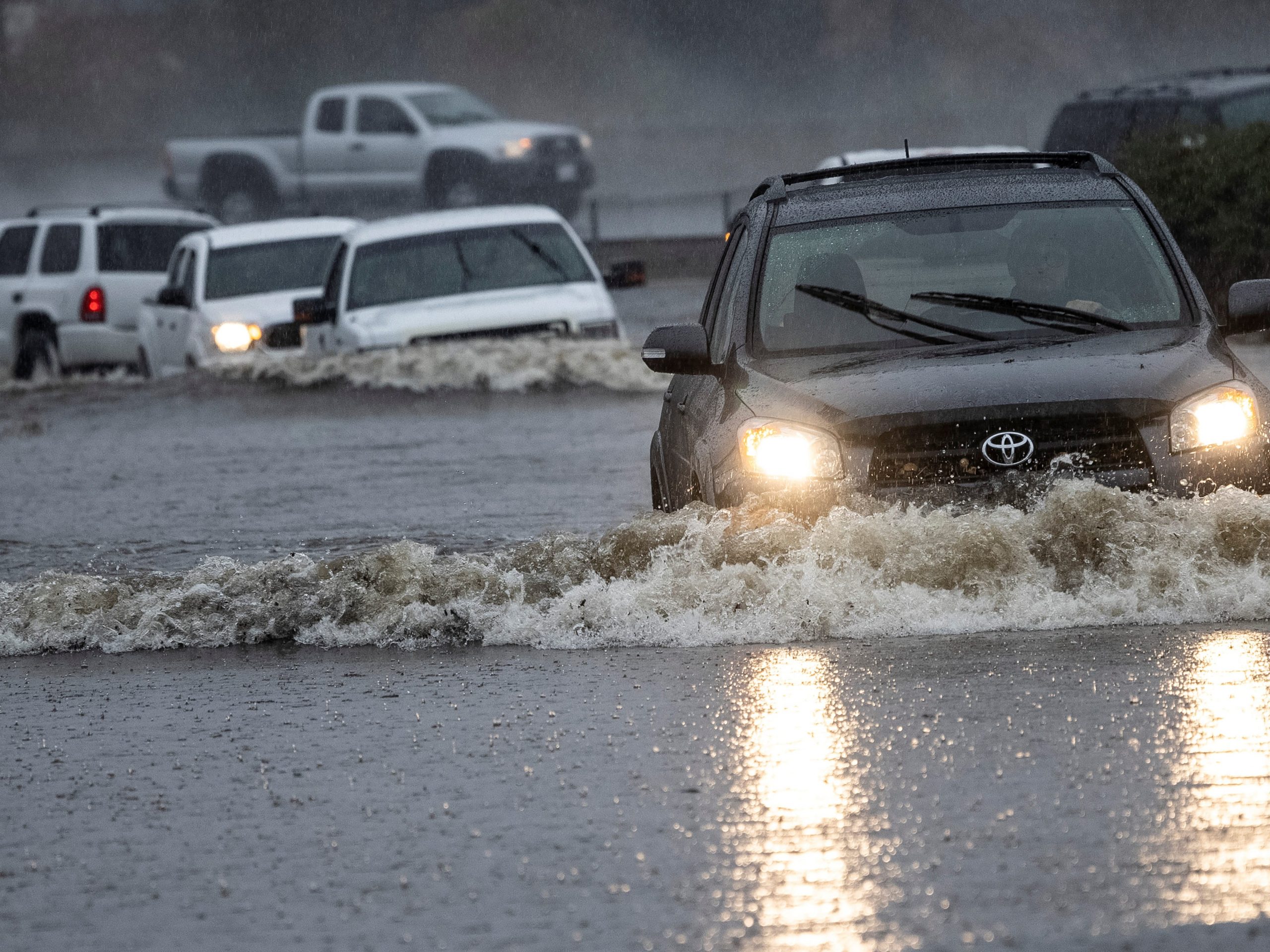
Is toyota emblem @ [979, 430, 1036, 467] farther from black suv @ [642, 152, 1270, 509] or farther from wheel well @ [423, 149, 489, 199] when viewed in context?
wheel well @ [423, 149, 489, 199]

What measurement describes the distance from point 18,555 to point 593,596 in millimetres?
4406

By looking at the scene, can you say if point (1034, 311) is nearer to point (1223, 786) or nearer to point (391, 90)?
point (1223, 786)

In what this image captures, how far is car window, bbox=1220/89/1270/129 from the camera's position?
27250mm

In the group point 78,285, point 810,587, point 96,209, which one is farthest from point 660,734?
point 96,209

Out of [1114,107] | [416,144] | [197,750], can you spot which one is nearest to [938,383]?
[197,750]

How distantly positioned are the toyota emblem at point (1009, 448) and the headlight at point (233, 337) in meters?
14.1

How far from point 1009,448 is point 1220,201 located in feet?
55.5

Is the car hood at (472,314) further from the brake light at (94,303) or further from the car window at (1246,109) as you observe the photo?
the car window at (1246,109)

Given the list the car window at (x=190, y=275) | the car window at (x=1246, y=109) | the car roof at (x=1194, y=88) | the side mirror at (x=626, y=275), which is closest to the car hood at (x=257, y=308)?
the car window at (x=190, y=275)

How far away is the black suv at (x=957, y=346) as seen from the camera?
7.77m

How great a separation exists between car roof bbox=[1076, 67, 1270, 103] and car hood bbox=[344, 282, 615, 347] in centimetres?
1126

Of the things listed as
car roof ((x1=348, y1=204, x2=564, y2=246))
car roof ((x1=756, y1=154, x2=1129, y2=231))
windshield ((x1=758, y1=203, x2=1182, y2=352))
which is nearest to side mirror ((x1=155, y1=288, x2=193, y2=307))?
car roof ((x1=348, y1=204, x2=564, y2=246))

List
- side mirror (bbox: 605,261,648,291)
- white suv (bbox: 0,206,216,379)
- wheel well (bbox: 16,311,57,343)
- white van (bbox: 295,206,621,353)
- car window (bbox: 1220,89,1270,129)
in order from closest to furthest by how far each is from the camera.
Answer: white van (bbox: 295,206,621,353)
side mirror (bbox: 605,261,648,291)
white suv (bbox: 0,206,216,379)
wheel well (bbox: 16,311,57,343)
car window (bbox: 1220,89,1270,129)

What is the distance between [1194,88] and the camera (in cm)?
2778
